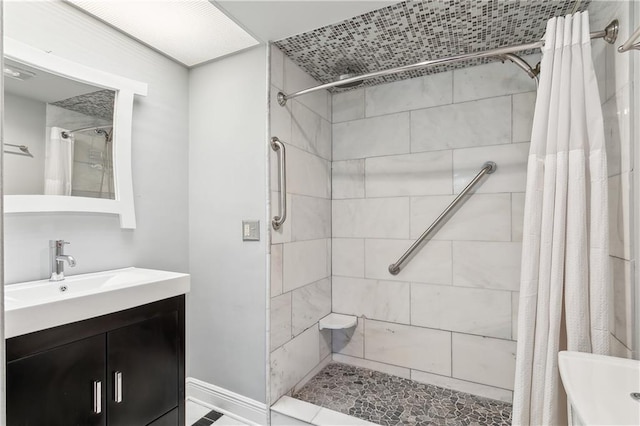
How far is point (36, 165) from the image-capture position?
1.36 metres

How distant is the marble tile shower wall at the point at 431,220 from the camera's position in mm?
1871

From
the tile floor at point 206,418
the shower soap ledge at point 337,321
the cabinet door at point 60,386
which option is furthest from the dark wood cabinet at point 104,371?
the shower soap ledge at point 337,321

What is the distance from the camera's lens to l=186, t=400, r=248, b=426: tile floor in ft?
5.79

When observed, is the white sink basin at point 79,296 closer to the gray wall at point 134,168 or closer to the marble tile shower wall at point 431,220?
the gray wall at point 134,168

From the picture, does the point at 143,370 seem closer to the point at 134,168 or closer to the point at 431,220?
the point at 134,168

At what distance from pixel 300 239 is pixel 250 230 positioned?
35 cm

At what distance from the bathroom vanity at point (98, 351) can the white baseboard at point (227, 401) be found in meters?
0.36

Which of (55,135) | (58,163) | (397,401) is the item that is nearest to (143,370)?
(58,163)

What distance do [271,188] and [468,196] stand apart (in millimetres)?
1206

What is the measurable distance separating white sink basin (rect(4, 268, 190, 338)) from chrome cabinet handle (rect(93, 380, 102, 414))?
0.88 feet

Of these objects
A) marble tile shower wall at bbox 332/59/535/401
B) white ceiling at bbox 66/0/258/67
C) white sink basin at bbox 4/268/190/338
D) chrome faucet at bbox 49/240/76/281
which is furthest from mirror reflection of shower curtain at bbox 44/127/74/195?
marble tile shower wall at bbox 332/59/535/401

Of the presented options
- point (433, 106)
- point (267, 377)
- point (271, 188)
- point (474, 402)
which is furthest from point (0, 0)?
point (474, 402)

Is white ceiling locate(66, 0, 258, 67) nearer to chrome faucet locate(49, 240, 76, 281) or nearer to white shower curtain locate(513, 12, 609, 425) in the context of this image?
chrome faucet locate(49, 240, 76, 281)

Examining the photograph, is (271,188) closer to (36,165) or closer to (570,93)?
(36,165)
